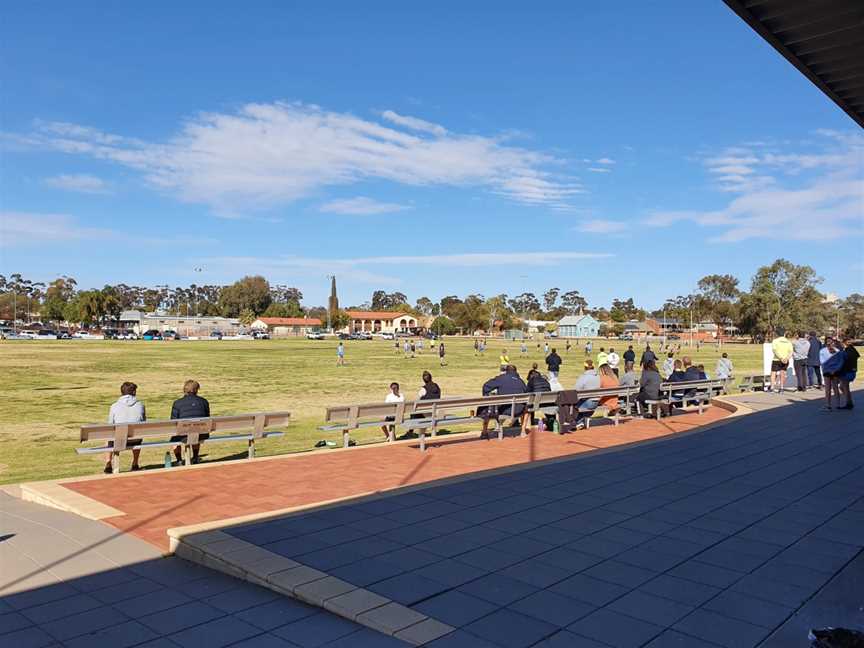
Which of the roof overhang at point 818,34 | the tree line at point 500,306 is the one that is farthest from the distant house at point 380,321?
the roof overhang at point 818,34

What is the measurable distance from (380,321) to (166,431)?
144 meters

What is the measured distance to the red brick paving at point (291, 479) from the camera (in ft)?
21.7

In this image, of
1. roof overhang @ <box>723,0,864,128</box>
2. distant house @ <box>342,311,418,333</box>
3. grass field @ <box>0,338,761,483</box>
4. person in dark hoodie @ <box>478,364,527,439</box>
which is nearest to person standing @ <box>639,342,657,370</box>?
person in dark hoodie @ <box>478,364,527,439</box>

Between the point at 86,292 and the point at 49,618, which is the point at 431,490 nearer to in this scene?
the point at 49,618

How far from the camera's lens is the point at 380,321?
6004 inches

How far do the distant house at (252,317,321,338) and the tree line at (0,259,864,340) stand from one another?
157 inches

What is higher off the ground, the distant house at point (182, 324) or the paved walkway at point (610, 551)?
the distant house at point (182, 324)

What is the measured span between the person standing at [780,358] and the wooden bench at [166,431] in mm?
14836

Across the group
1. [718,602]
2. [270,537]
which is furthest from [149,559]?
[718,602]

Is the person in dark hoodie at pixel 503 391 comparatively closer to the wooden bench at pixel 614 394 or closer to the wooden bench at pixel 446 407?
the wooden bench at pixel 446 407

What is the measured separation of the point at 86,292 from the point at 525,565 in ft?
394

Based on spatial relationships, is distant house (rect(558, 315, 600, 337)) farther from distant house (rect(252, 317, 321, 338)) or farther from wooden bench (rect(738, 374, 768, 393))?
wooden bench (rect(738, 374, 768, 393))

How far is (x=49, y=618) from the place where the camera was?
4.13 m

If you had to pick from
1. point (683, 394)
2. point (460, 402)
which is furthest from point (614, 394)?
point (460, 402)
